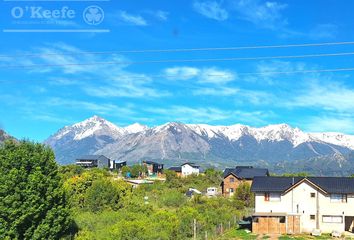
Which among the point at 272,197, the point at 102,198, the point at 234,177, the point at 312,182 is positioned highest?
the point at 234,177

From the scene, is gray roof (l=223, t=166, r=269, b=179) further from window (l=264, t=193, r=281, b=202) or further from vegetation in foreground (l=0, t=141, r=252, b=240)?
vegetation in foreground (l=0, t=141, r=252, b=240)

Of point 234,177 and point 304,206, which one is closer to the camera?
point 304,206

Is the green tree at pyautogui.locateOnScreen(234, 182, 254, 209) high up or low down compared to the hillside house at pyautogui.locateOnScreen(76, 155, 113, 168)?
down

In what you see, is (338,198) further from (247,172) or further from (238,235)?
(247,172)

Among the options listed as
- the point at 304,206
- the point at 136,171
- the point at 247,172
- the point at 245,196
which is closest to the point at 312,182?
the point at 304,206

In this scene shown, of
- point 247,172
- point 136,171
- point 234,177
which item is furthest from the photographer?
point 136,171

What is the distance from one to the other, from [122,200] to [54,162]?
19.9 metres

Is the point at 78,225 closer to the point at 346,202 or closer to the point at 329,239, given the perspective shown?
the point at 329,239

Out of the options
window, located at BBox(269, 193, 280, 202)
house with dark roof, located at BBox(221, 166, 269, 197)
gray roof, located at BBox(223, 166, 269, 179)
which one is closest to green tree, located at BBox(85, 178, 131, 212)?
window, located at BBox(269, 193, 280, 202)

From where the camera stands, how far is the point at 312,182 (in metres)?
47.9

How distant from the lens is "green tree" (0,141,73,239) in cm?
2856

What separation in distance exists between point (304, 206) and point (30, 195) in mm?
29684

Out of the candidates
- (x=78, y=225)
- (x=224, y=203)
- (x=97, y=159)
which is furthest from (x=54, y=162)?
(x=97, y=159)

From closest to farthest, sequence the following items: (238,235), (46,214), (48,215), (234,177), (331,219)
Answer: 1. (48,215)
2. (46,214)
3. (238,235)
4. (331,219)
5. (234,177)
